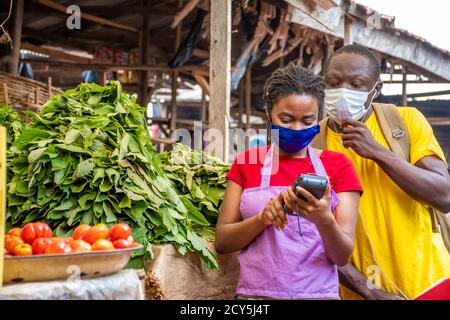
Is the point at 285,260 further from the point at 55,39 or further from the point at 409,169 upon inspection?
the point at 55,39

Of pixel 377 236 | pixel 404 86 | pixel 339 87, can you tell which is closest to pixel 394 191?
pixel 377 236

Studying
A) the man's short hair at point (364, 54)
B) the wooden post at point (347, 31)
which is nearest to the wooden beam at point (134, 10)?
the wooden post at point (347, 31)

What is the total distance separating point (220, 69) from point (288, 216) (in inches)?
92.8

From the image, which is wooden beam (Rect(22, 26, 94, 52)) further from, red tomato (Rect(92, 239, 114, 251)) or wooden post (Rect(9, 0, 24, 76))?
red tomato (Rect(92, 239, 114, 251))

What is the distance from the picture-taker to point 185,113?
19.1 m

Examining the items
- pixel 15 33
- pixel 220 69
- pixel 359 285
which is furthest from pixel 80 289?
pixel 15 33

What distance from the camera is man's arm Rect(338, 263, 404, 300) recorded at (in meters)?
2.66

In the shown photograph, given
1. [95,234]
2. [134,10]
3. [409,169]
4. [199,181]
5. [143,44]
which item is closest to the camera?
[95,234]

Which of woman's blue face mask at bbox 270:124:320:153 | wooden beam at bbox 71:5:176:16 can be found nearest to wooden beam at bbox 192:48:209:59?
wooden beam at bbox 71:5:176:16

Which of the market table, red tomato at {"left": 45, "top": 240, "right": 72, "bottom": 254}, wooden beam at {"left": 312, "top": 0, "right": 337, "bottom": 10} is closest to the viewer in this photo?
the market table

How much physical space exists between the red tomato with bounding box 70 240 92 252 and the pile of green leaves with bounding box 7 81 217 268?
68 centimetres

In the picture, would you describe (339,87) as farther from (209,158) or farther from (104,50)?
(104,50)

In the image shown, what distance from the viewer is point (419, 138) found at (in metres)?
2.80

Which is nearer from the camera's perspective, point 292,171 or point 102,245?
point 102,245
